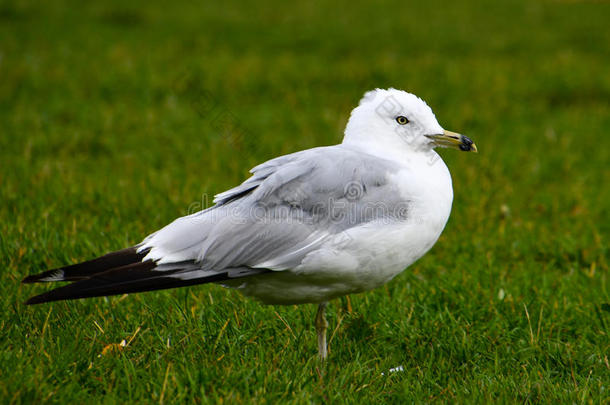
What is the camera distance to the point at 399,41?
11.8 meters

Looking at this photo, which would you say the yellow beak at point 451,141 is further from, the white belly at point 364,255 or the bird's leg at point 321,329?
the bird's leg at point 321,329

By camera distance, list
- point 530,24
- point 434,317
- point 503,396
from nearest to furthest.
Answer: point 503,396 → point 434,317 → point 530,24

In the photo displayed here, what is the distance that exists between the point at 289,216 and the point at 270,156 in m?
3.58

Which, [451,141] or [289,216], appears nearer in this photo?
[289,216]

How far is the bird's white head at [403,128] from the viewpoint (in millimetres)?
3549

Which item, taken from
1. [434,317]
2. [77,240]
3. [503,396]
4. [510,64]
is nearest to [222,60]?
[510,64]

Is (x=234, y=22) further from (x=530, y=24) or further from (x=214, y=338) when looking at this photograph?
(x=214, y=338)

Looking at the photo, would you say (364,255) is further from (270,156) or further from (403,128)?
(270,156)

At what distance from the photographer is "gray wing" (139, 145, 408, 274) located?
3.22m

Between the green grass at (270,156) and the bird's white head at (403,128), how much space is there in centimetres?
97

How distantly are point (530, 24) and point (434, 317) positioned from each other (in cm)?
1121

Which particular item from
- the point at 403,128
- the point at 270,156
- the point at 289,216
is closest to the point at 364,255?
the point at 289,216

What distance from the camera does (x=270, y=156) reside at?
6.83 m

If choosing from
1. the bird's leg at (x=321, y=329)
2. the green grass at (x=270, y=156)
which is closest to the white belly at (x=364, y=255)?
the bird's leg at (x=321, y=329)
